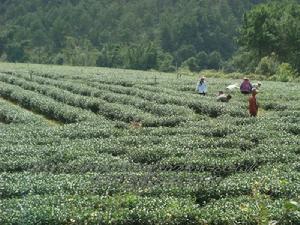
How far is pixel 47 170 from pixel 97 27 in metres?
141

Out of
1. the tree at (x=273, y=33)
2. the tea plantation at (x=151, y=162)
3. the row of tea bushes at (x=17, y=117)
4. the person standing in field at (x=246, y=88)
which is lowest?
the row of tea bushes at (x=17, y=117)

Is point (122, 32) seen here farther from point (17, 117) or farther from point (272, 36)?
point (17, 117)

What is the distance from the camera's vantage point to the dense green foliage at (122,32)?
128m

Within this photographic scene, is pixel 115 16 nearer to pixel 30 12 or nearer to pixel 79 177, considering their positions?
pixel 30 12

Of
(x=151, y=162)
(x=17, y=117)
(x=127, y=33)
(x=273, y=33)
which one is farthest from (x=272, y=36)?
(x=127, y=33)

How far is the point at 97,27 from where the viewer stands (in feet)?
513

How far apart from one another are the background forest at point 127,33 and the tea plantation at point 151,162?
67.6m

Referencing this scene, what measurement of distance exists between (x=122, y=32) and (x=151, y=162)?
133363 mm

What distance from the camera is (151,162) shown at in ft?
64.8

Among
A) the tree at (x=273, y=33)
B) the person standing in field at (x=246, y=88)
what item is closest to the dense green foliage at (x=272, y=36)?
the tree at (x=273, y=33)

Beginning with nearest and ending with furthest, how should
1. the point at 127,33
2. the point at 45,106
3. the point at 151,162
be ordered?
the point at 151,162 → the point at 45,106 → the point at 127,33

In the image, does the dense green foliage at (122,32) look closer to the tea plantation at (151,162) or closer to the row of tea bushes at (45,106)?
the row of tea bushes at (45,106)

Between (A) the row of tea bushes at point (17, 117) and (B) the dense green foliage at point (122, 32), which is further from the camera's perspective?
(B) the dense green foliage at point (122, 32)

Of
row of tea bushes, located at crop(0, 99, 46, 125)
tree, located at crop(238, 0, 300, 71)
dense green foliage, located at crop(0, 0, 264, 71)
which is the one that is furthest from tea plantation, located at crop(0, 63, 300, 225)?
dense green foliage, located at crop(0, 0, 264, 71)
